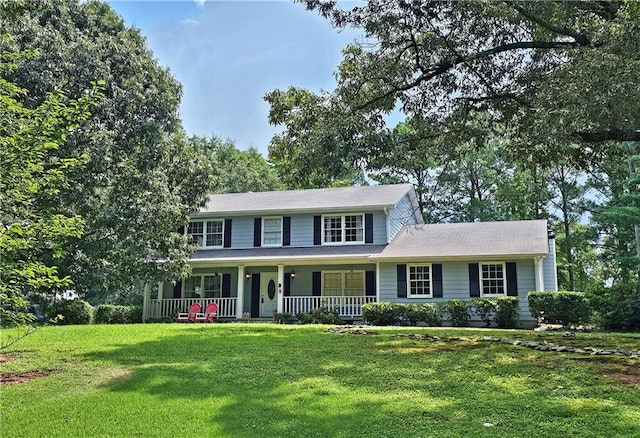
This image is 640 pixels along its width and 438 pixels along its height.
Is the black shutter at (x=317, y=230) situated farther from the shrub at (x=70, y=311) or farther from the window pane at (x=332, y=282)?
the shrub at (x=70, y=311)

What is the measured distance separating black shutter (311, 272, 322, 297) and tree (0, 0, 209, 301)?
5159mm

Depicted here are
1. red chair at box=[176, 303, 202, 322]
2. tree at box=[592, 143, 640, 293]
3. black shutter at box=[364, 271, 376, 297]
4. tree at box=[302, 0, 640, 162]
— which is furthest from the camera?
tree at box=[592, 143, 640, 293]

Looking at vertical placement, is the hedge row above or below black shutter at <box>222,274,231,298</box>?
below

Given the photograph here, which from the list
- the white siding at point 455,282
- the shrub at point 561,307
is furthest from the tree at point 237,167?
the shrub at point 561,307

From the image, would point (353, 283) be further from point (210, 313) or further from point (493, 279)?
point (210, 313)

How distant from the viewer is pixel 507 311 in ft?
56.4

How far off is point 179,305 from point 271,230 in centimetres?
488

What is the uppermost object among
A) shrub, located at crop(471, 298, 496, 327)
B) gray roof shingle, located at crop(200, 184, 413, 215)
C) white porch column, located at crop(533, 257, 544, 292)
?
gray roof shingle, located at crop(200, 184, 413, 215)

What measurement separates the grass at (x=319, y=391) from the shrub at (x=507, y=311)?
254 inches

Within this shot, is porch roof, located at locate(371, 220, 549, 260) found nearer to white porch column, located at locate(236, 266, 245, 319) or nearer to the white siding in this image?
the white siding

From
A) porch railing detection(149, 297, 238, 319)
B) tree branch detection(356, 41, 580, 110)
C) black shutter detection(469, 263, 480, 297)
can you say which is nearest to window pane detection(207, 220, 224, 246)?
porch railing detection(149, 297, 238, 319)

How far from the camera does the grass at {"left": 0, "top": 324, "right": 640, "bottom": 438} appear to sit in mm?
5543

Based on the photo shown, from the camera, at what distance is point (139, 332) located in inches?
514

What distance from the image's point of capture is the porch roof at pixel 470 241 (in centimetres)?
1892
